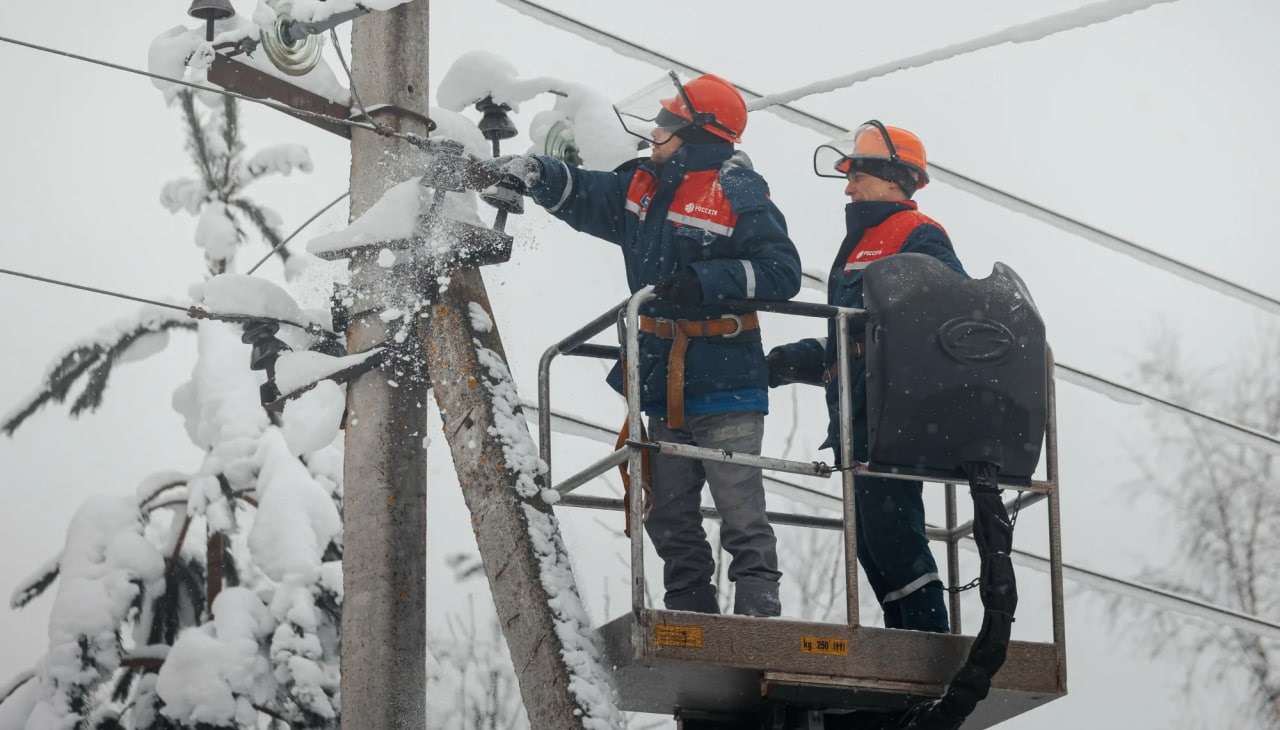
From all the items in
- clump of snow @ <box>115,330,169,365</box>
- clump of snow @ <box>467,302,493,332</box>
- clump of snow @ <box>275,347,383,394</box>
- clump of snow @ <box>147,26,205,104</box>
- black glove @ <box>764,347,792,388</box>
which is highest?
clump of snow @ <box>115,330,169,365</box>

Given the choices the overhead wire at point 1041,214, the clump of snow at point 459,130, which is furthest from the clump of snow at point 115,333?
the clump of snow at point 459,130

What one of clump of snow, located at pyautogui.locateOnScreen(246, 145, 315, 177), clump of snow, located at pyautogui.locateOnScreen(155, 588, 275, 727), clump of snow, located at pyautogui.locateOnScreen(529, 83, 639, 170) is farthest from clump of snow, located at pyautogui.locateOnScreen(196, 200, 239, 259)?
clump of snow, located at pyautogui.locateOnScreen(529, 83, 639, 170)

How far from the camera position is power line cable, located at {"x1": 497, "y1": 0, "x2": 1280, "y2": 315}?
24.1 feet

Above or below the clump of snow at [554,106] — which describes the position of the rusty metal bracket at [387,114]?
below

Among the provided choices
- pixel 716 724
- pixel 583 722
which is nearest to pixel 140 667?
pixel 716 724

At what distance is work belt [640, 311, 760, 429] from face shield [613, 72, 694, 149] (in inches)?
28.2

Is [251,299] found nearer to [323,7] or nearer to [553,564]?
[323,7]

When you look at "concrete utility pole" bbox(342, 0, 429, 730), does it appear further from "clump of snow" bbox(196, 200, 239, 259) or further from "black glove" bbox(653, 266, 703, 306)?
"clump of snow" bbox(196, 200, 239, 259)

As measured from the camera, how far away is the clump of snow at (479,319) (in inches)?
200

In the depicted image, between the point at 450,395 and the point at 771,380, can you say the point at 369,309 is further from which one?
the point at 771,380

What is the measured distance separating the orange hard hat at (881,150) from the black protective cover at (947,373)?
2.54ft

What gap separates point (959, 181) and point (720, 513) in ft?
10.3

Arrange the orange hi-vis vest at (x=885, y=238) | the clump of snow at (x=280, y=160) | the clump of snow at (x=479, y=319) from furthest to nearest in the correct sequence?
the clump of snow at (x=280, y=160) < the orange hi-vis vest at (x=885, y=238) < the clump of snow at (x=479, y=319)

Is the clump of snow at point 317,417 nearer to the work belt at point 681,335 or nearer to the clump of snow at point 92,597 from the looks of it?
the work belt at point 681,335
